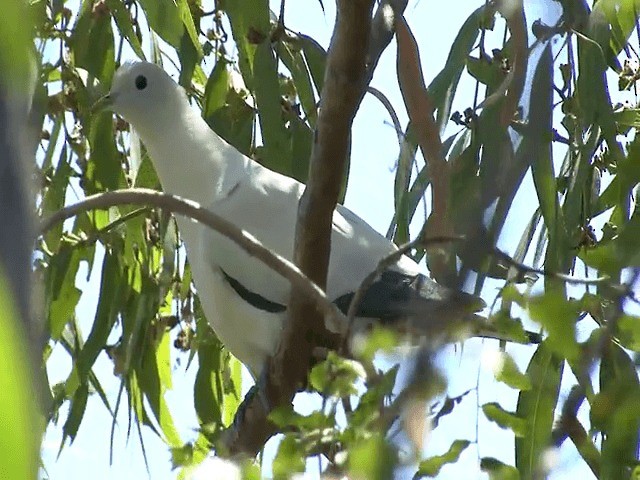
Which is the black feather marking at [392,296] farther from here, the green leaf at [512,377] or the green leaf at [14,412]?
the green leaf at [14,412]

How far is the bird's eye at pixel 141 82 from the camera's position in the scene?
67.3 inches

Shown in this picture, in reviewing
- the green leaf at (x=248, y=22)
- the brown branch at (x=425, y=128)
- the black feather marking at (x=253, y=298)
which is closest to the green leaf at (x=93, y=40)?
the green leaf at (x=248, y=22)

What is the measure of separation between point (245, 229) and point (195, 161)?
15 cm

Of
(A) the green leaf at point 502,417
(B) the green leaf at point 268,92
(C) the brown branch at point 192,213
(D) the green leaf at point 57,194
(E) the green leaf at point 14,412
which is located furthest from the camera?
(D) the green leaf at point 57,194

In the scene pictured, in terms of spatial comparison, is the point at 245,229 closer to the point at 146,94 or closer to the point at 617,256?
the point at 146,94

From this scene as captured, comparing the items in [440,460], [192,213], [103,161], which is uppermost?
[103,161]

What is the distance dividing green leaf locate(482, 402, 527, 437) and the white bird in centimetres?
73

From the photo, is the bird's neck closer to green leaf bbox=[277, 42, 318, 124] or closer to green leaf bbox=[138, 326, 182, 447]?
green leaf bbox=[277, 42, 318, 124]

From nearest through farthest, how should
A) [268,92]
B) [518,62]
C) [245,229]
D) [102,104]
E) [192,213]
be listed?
[192,213] < [518,62] < [268,92] < [245,229] < [102,104]

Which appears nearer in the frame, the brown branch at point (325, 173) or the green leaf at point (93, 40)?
the brown branch at point (325, 173)

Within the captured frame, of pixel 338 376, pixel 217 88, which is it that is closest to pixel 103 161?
pixel 217 88

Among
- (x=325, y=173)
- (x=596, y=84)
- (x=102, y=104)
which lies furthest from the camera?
(x=102, y=104)

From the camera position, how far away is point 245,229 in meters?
1.52

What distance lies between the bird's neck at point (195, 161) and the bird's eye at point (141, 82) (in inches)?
3.2
